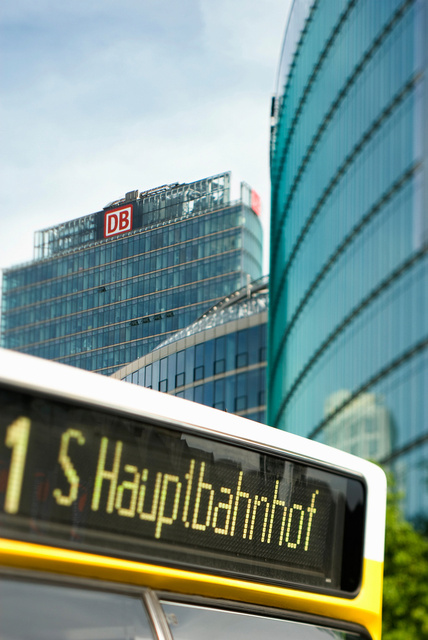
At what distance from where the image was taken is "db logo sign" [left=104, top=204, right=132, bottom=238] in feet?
8.25

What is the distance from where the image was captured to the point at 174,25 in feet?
9.39

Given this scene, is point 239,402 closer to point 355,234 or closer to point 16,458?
point 16,458

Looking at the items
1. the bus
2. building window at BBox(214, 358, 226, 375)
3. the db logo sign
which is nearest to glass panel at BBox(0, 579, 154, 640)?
the bus

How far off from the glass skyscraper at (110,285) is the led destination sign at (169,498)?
1.86 ft

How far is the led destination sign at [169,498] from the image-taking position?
64.9 inches

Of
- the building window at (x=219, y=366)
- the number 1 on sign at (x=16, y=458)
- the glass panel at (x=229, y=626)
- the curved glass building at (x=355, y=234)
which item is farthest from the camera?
the curved glass building at (x=355, y=234)

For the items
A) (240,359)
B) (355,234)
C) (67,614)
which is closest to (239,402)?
(240,359)

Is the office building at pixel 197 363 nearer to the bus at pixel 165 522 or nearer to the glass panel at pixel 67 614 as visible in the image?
the bus at pixel 165 522

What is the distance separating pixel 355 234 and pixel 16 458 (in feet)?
82.1

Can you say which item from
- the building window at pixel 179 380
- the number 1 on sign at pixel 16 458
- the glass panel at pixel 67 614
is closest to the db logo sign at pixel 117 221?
the building window at pixel 179 380

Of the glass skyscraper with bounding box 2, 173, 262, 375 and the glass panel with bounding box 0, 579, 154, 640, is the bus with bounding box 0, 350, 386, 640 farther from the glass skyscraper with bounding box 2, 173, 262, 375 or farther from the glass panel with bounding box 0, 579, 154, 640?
the glass skyscraper with bounding box 2, 173, 262, 375

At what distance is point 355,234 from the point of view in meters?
26.1

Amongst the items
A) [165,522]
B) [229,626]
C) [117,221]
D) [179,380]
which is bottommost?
[229,626]

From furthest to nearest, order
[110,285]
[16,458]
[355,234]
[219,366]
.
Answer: [355,234] → [219,366] → [110,285] → [16,458]
